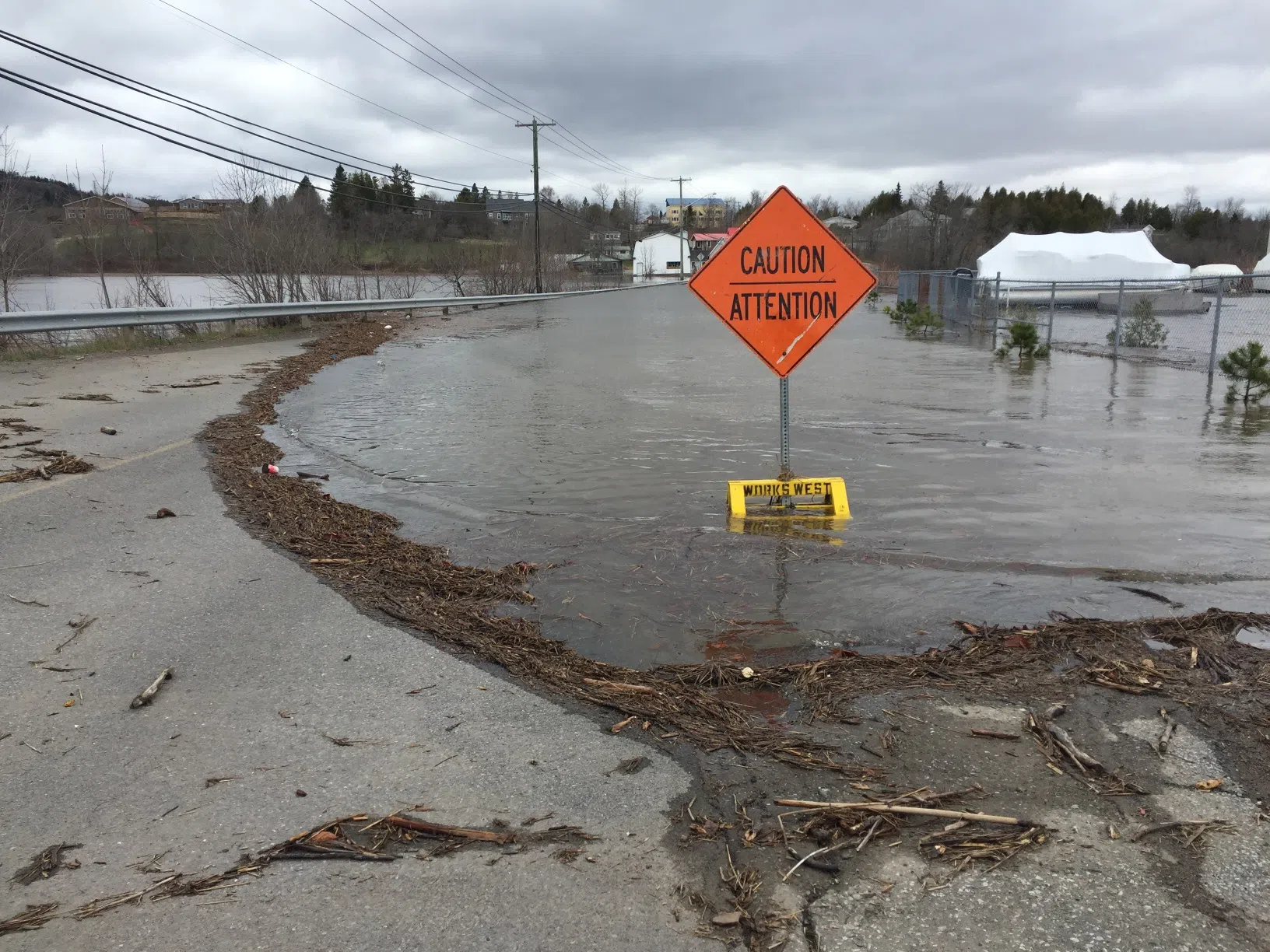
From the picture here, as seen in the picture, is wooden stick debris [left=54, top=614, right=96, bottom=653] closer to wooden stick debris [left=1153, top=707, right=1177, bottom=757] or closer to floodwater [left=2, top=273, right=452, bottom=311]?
wooden stick debris [left=1153, top=707, right=1177, bottom=757]

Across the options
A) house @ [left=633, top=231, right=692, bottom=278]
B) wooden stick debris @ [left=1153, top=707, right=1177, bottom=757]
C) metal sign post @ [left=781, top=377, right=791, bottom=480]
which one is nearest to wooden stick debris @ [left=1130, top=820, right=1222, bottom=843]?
wooden stick debris @ [left=1153, top=707, right=1177, bottom=757]

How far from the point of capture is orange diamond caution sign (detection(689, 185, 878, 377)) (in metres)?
7.16

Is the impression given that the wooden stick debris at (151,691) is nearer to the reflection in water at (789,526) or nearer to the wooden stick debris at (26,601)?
the wooden stick debris at (26,601)

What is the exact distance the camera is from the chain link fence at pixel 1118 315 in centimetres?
1962

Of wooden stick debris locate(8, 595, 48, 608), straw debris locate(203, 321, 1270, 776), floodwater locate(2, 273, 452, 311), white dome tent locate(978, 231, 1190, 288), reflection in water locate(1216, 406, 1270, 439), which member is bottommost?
straw debris locate(203, 321, 1270, 776)

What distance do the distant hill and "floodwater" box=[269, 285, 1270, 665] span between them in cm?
988

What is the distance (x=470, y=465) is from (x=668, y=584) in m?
4.18

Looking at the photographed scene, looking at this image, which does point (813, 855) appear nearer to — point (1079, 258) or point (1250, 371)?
point (1250, 371)

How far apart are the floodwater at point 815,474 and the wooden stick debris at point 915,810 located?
1.44 meters

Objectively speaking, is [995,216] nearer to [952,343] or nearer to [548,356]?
[952,343]

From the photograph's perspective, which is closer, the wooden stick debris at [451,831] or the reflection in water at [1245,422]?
the wooden stick debris at [451,831]

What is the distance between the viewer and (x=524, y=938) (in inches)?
96.1

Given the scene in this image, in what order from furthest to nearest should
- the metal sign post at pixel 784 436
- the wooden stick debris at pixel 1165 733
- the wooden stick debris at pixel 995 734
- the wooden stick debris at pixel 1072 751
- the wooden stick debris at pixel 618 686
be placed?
1. the metal sign post at pixel 784 436
2. the wooden stick debris at pixel 618 686
3. the wooden stick debris at pixel 995 734
4. the wooden stick debris at pixel 1165 733
5. the wooden stick debris at pixel 1072 751

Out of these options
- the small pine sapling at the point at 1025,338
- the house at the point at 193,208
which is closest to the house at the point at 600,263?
the house at the point at 193,208
